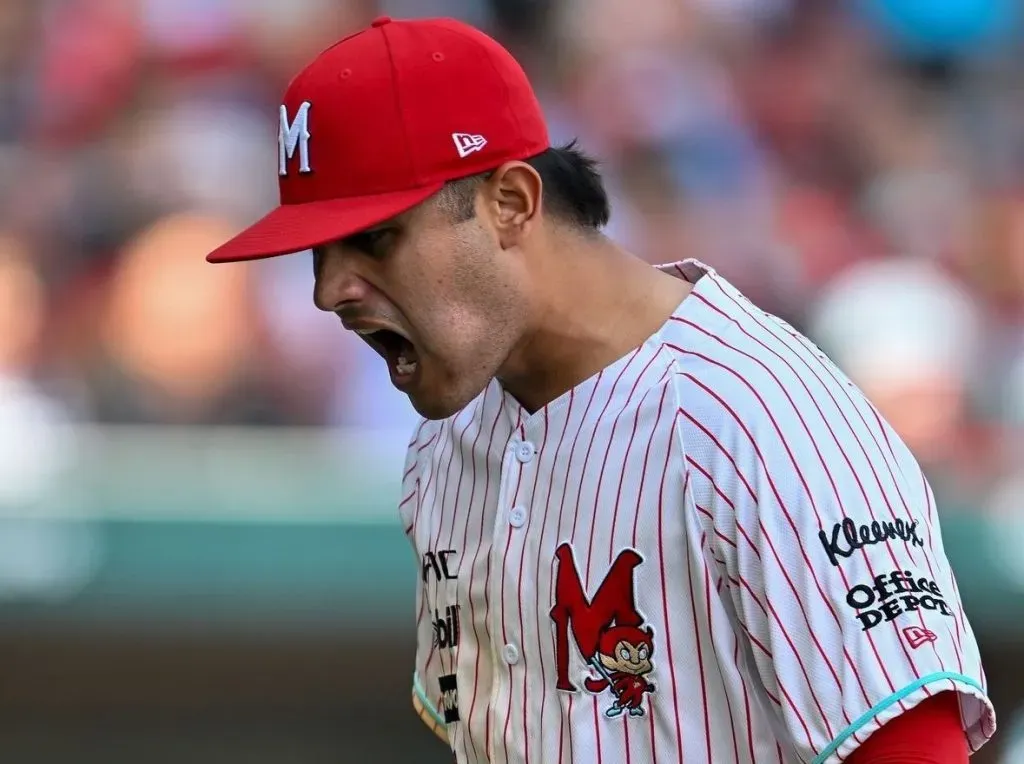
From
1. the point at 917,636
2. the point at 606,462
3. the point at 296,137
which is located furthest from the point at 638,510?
the point at 296,137

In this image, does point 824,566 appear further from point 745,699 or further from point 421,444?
point 421,444

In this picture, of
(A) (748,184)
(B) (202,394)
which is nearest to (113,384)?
(B) (202,394)

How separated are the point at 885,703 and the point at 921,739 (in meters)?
0.05

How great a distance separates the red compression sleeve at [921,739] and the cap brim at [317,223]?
2.14 ft

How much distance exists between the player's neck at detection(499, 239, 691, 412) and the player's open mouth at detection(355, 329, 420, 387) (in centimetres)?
12

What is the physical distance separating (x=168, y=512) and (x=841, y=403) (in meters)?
2.79

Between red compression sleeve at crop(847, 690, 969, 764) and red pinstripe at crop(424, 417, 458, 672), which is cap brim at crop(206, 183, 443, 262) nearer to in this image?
red pinstripe at crop(424, 417, 458, 672)

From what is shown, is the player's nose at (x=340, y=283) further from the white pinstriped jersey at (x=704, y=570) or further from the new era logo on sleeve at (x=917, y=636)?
the new era logo on sleeve at (x=917, y=636)

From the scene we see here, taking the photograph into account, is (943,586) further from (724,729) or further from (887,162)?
(887,162)

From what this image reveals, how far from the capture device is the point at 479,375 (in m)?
1.49

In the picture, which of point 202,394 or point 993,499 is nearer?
point 993,499

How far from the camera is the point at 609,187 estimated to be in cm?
Answer: 420

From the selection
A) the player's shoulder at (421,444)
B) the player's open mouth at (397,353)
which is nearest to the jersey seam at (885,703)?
the player's open mouth at (397,353)

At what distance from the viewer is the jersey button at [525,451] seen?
1587mm
